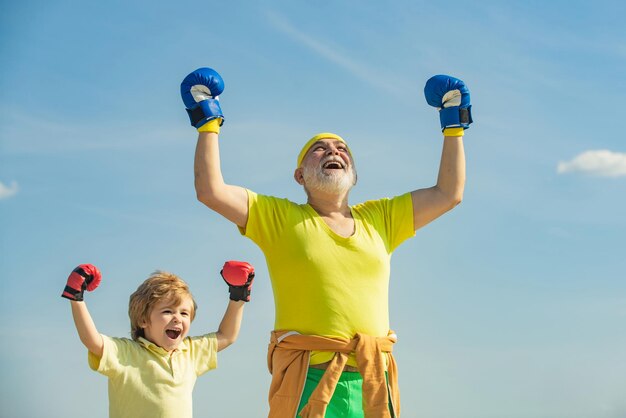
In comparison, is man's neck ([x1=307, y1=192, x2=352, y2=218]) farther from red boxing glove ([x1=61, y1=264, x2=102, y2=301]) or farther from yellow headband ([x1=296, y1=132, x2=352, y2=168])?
red boxing glove ([x1=61, y1=264, x2=102, y2=301])

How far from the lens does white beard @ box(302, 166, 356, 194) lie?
460 centimetres

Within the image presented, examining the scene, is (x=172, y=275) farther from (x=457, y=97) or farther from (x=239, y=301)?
(x=457, y=97)

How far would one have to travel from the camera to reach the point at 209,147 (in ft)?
14.3

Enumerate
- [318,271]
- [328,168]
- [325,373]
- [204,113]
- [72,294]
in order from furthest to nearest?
[72,294]
[328,168]
[204,113]
[318,271]
[325,373]

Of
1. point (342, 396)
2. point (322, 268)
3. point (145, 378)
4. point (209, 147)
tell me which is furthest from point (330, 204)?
point (145, 378)

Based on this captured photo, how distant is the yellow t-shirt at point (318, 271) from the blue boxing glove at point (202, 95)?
0.48m

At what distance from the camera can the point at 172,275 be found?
527cm

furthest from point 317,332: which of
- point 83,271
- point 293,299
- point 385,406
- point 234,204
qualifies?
point 83,271

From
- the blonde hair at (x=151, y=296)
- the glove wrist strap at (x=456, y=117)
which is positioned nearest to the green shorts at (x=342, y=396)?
the blonde hair at (x=151, y=296)

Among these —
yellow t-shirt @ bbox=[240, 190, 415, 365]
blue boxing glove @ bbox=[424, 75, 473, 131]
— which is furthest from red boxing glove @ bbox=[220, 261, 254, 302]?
blue boxing glove @ bbox=[424, 75, 473, 131]

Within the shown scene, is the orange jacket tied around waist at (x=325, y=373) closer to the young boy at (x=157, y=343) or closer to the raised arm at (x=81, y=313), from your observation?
the young boy at (x=157, y=343)

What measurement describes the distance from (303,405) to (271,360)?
42 cm

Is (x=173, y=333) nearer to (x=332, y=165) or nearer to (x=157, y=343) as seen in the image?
(x=157, y=343)

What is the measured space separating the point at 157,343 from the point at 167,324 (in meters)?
0.14
